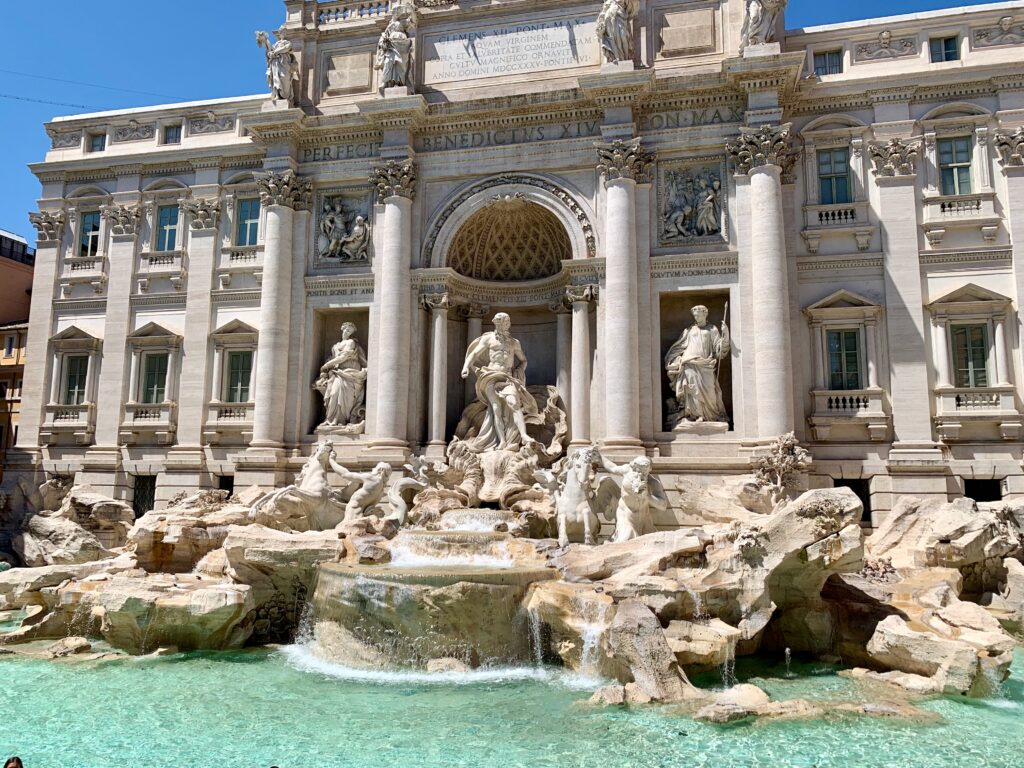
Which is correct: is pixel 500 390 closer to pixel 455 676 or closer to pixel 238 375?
pixel 238 375

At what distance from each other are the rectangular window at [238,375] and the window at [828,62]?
17.1 meters

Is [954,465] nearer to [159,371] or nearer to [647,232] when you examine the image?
[647,232]

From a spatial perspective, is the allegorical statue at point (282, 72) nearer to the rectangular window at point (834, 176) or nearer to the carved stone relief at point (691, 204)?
the carved stone relief at point (691, 204)

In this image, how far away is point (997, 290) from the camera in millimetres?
18844

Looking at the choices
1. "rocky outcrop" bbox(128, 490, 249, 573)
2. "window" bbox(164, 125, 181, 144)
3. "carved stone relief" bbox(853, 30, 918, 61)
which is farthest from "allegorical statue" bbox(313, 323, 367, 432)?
"carved stone relief" bbox(853, 30, 918, 61)

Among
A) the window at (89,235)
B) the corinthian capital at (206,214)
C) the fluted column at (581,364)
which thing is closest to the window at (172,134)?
the corinthian capital at (206,214)

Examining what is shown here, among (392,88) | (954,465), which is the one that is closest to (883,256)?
(954,465)

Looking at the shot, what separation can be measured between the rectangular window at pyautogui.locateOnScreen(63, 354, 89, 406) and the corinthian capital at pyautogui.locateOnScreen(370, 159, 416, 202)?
35.6ft

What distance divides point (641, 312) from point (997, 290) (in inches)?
321

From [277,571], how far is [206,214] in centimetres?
1352

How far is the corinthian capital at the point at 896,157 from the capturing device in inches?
769

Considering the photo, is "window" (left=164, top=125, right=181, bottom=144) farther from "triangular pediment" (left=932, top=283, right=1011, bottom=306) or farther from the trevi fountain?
"triangular pediment" (left=932, top=283, right=1011, bottom=306)

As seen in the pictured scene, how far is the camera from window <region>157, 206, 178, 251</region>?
24.7 m

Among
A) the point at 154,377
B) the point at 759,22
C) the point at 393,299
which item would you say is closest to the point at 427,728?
the point at 393,299
